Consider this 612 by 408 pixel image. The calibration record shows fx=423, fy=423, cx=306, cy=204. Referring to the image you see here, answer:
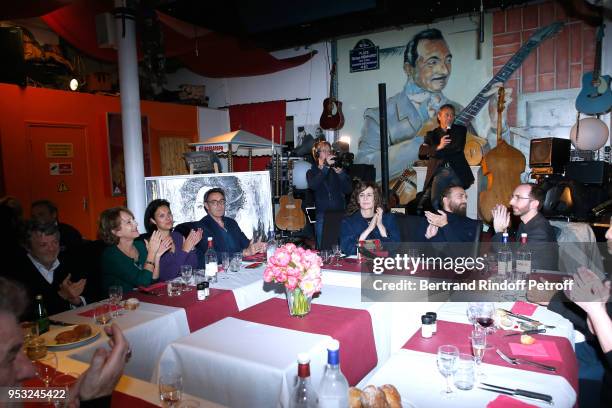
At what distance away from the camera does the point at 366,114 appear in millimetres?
8008

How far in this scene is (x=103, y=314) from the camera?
7.20ft

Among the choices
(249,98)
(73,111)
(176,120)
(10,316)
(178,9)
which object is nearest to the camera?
(10,316)

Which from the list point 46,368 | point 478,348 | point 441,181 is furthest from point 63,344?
point 441,181

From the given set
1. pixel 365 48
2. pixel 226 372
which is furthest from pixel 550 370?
pixel 365 48

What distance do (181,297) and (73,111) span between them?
5.68m

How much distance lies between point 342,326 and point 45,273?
2.04 meters

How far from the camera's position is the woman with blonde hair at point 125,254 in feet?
9.15

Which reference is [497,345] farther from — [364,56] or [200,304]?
[364,56]

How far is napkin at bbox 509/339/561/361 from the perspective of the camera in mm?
1613

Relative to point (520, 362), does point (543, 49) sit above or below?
above

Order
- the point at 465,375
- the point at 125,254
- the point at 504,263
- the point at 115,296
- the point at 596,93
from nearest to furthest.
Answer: the point at 465,375 → the point at 115,296 → the point at 504,263 → the point at 125,254 → the point at 596,93

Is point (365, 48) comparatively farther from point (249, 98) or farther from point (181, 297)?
point (181, 297)

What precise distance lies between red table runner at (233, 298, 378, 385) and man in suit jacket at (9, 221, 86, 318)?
1.27 metres

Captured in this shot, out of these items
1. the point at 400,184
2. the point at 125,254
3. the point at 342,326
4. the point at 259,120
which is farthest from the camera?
the point at 259,120
